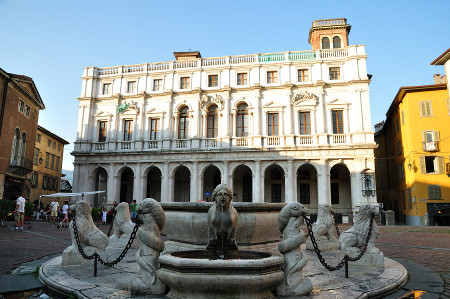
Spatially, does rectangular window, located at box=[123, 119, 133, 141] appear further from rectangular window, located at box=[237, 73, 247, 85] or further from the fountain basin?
the fountain basin

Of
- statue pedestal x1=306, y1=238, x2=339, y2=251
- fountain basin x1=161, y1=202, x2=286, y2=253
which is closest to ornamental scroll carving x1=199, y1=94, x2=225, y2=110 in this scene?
statue pedestal x1=306, y1=238, x2=339, y2=251

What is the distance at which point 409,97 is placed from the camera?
25.2 metres

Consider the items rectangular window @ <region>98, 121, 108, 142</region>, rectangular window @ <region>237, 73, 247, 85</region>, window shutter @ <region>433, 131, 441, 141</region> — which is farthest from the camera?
rectangular window @ <region>98, 121, 108, 142</region>

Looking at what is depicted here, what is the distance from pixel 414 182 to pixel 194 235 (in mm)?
24395

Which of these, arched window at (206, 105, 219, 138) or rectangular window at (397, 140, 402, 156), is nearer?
arched window at (206, 105, 219, 138)

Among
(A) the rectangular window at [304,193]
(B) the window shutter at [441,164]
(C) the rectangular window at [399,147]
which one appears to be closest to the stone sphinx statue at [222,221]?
(A) the rectangular window at [304,193]

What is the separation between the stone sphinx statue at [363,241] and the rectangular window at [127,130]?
83.0 feet

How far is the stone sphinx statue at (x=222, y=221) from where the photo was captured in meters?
4.75

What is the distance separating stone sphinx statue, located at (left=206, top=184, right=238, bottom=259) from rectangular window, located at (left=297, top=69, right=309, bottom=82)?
23675 mm

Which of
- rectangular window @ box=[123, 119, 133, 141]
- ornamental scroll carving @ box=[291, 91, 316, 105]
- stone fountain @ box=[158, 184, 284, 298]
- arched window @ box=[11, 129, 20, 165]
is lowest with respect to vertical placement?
stone fountain @ box=[158, 184, 284, 298]

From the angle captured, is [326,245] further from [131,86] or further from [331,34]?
[331,34]

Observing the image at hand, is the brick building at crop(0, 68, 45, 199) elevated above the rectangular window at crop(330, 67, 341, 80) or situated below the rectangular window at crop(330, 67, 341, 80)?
below

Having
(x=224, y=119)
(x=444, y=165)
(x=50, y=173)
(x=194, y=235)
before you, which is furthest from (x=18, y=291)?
(x=50, y=173)

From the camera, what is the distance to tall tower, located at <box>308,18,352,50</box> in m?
33.9
